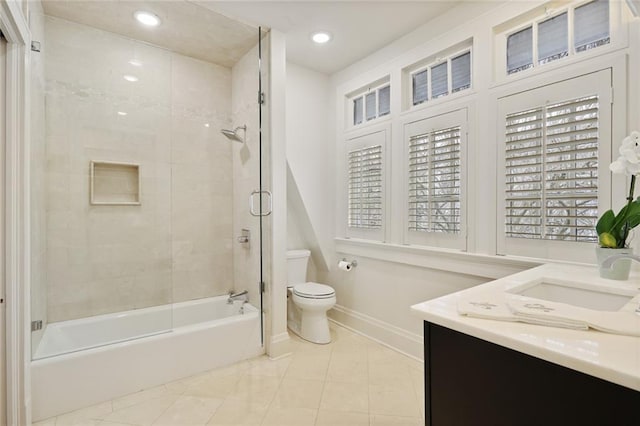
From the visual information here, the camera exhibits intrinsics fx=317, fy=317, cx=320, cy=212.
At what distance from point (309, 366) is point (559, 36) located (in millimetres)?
2658

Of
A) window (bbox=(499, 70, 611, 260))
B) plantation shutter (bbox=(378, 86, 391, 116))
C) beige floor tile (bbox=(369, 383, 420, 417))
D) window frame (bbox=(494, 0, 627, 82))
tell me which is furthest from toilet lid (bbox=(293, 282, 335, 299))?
window frame (bbox=(494, 0, 627, 82))

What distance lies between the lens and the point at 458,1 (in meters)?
2.18

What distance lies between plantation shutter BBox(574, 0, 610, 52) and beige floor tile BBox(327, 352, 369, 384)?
7.81ft

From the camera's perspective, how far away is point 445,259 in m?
2.29

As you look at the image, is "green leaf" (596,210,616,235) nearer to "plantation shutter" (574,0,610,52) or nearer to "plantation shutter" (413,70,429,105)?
"plantation shutter" (574,0,610,52)

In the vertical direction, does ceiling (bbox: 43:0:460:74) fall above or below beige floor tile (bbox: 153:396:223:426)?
above

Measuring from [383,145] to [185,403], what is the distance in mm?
2389

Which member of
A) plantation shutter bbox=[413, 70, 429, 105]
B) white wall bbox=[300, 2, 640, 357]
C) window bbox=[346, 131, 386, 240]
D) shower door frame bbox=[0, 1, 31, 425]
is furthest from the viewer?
window bbox=[346, 131, 386, 240]

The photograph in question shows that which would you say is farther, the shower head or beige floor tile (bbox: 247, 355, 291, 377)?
the shower head

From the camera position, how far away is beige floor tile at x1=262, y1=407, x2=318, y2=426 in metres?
1.70

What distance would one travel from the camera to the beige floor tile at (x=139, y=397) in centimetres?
187

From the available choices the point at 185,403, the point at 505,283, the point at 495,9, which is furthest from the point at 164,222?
the point at 495,9

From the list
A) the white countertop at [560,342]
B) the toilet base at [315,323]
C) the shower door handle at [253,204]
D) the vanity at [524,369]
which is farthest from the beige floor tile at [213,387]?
the white countertop at [560,342]

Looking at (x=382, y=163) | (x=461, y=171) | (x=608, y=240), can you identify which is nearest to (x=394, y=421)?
(x=608, y=240)
